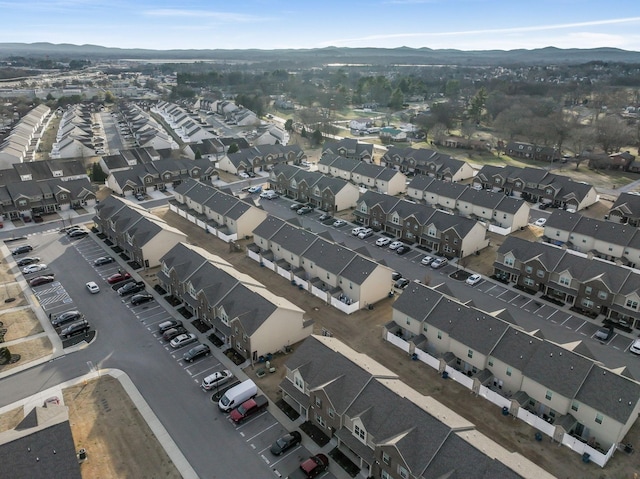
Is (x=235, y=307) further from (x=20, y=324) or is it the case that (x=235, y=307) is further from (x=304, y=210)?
(x=304, y=210)

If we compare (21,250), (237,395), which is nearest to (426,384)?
(237,395)

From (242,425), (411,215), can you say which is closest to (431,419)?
(242,425)

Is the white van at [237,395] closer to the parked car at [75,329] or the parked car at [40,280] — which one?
the parked car at [75,329]

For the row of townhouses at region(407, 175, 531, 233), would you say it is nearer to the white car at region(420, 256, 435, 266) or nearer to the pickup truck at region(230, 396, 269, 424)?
the white car at region(420, 256, 435, 266)

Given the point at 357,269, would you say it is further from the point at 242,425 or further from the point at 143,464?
the point at 143,464

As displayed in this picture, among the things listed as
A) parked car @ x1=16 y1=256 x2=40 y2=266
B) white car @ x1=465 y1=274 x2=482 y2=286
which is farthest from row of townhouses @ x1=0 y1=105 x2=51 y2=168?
white car @ x1=465 y1=274 x2=482 y2=286

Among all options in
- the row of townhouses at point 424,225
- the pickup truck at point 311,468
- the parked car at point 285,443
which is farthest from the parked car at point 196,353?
the row of townhouses at point 424,225
